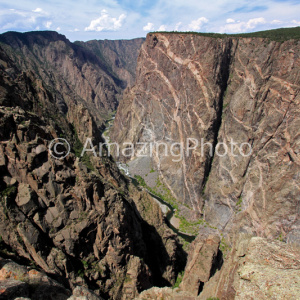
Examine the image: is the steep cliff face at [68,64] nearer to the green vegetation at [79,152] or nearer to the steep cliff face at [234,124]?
the steep cliff face at [234,124]

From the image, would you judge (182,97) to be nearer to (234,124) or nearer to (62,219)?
(234,124)

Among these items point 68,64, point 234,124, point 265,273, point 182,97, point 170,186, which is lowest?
point 170,186

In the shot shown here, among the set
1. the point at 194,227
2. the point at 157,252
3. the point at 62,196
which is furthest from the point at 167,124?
the point at 62,196

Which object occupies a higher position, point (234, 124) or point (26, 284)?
point (234, 124)

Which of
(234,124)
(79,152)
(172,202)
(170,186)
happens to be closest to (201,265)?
(79,152)

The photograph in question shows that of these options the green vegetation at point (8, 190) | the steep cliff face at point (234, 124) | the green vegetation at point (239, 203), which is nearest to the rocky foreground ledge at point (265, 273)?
the green vegetation at point (8, 190)

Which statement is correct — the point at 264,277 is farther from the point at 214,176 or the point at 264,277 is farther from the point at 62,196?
the point at 214,176
